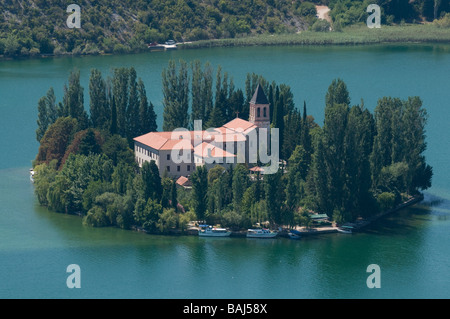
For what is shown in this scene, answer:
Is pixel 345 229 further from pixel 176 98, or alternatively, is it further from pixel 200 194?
pixel 176 98

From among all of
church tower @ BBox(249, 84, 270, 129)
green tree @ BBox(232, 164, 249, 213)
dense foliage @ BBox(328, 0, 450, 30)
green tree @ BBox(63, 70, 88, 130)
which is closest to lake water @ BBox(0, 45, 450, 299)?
green tree @ BBox(232, 164, 249, 213)

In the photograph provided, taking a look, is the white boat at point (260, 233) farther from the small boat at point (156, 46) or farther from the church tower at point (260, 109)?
the small boat at point (156, 46)

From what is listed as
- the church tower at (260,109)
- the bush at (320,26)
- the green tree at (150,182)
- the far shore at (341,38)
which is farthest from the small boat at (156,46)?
the green tree at (150,182)

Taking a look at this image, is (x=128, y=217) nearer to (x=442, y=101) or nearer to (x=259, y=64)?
(x=442, y=101)

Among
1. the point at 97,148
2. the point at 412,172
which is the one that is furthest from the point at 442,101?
the point at 97,148

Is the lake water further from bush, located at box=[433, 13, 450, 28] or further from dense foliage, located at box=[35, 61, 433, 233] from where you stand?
bush, located at box=[433, 13, 450, 28]

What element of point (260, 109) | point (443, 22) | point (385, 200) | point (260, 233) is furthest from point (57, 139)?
point (443, 22)
